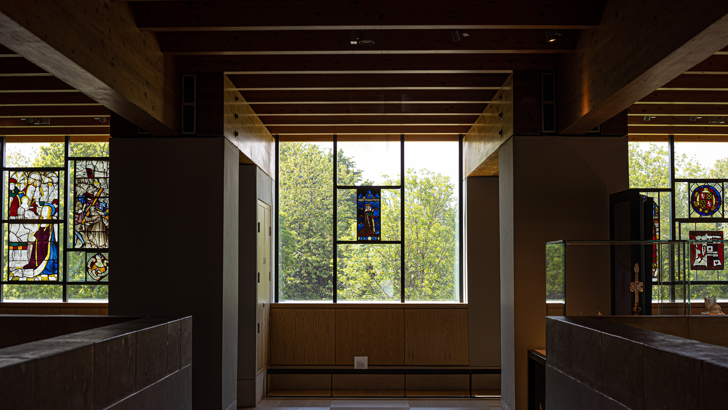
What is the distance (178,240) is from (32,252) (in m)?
4.28

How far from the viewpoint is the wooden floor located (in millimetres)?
6863

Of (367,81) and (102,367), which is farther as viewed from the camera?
(367,81)

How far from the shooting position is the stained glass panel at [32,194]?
A: 832cm

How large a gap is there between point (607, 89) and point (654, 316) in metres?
1.64

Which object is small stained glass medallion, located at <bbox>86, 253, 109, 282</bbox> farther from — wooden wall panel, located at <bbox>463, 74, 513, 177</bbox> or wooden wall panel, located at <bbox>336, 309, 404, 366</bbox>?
wooden wall panel, located at <bbox>463, 74, 513, 177</bbox>

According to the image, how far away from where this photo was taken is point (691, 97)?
657 centimetres

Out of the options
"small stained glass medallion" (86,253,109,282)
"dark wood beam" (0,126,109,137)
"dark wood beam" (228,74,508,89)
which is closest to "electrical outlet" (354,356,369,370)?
"small stained glass medallion" (86,253,109,282)

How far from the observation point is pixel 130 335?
3271 mm

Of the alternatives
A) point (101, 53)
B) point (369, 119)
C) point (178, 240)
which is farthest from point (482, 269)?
point (101, 53)

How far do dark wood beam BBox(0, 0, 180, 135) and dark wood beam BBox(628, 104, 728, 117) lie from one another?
520 cm

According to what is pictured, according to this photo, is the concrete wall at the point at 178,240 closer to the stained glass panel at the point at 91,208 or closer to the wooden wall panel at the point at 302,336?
the wooden wall panel at the point at 302,336

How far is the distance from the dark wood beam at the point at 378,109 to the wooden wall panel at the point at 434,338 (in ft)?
9.05

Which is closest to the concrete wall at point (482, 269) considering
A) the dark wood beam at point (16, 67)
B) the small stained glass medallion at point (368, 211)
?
the small stained glass medallion at point (368, 211)

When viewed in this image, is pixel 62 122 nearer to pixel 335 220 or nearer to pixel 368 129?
pixel 335 220
